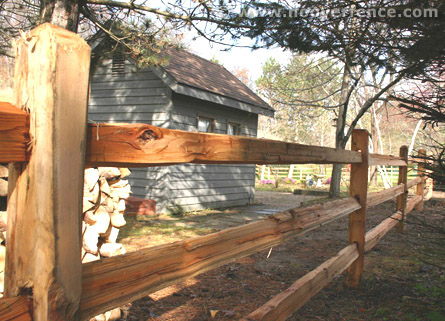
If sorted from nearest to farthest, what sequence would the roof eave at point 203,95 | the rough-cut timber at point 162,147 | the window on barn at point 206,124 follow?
1. the rough-cut timber at point 162,147
2. the roof eave at point 203,95
3. the window on barn at point 206,124

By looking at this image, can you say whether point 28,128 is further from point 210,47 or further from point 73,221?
point 210,47

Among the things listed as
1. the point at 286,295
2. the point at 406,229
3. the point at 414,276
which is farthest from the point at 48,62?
the point at 406,229

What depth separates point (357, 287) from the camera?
412 centimetres

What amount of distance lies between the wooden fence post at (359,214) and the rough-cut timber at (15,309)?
3.53m

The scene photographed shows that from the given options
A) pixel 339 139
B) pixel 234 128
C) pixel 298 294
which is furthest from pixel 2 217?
pixel 339 139

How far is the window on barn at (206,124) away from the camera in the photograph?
34.2 ft

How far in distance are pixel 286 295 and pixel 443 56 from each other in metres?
2.42

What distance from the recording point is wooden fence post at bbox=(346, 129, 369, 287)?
4055 millimetres

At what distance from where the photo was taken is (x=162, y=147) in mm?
1496

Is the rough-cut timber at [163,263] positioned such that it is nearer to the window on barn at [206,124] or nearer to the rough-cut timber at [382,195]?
the rough-cut timber at [382,195]

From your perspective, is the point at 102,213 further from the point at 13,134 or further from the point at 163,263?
the point at 13,134

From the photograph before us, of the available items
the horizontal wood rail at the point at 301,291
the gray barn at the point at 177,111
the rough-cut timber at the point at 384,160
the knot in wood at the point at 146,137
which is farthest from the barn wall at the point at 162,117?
the knot in wood at the point at 146,137

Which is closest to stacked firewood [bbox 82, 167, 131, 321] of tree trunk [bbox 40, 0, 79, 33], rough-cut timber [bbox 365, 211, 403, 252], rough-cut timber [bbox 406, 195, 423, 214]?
rough-cut timber [bbox 365, 211, 403, 252]

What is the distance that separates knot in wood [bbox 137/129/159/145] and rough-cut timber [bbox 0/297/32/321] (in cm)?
63
